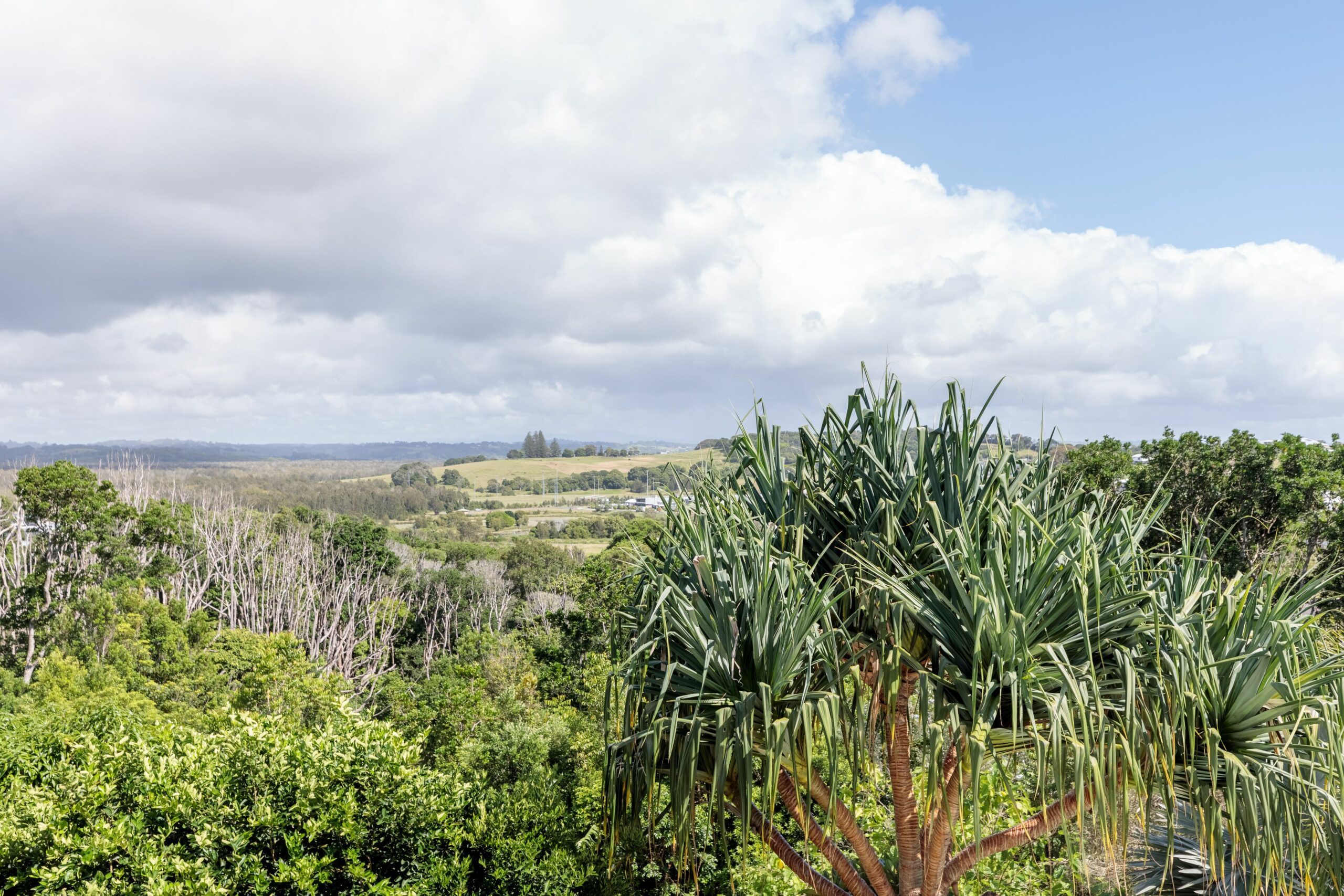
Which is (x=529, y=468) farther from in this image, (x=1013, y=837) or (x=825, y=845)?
(x=1013, y=837)

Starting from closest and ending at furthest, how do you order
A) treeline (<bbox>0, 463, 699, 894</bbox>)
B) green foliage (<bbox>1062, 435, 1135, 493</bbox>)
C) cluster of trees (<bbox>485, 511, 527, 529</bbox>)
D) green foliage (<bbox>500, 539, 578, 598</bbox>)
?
treeline (<bbox>0, 463, 699, 894</bbox>) → green foliage (<bbox>1062, 435, 1135, 493</bbox>) → green foliage (<bbox>500, 539, 578, 598</bbox>) → cluster of trees (<bbox>485, 511, 527, 529</bbox>)

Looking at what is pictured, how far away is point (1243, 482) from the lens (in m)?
13.8

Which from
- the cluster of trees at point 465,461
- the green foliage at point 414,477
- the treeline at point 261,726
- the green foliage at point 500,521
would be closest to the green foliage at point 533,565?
the treeline at point 261,726

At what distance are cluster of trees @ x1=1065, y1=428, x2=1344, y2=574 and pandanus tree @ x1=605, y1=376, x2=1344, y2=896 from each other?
9.10 metres

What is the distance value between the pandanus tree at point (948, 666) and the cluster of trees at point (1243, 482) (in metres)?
9.10

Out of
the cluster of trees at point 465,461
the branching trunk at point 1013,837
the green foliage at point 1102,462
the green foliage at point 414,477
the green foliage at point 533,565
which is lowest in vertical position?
the green foliage at point 533,565

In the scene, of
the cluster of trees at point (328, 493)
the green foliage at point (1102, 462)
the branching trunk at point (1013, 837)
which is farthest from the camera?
the cluster of trees at point (328, 493)

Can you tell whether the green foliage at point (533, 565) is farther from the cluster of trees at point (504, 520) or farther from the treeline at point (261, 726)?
the cluster of trees at point (504, 520)

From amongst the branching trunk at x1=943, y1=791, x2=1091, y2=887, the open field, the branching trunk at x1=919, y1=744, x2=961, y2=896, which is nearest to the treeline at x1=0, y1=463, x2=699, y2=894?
the branching trunk at x1=919, y1=744, x2=961, y2=896

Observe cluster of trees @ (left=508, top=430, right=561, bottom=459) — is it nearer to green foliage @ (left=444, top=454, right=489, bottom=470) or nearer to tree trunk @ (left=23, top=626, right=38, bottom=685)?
green foliage @ (left=444, top=454, right=489, bottom=470)

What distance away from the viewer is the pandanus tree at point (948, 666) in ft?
10.9

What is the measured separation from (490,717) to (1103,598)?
31.3 ft

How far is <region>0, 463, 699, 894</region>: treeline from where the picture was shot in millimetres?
4707

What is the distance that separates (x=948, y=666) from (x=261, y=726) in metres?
5.13
